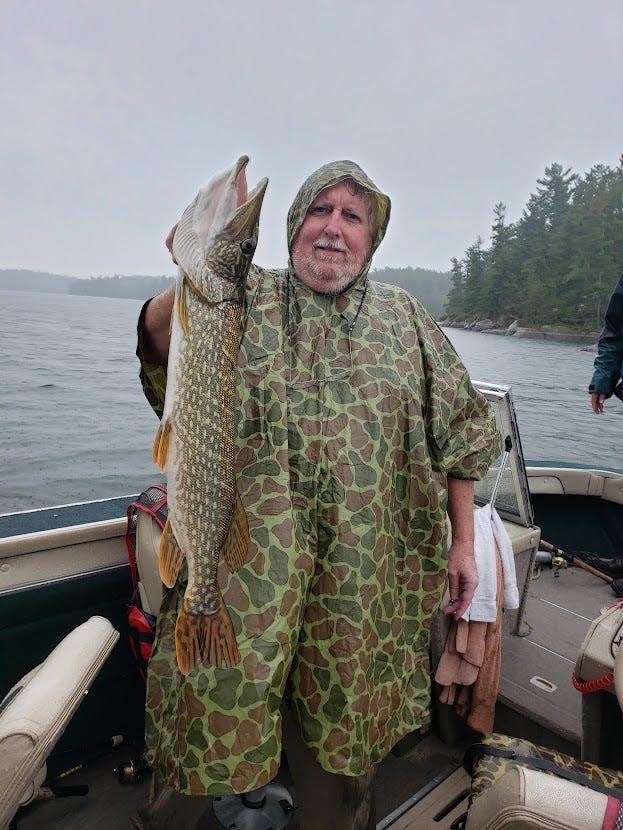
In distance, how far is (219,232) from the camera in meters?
1.61

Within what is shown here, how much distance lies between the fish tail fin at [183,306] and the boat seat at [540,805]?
1396 mm

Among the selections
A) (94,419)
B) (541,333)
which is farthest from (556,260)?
(94,419)

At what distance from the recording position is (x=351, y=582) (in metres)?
1.91

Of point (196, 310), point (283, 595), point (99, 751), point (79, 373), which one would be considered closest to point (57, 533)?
point (99, 751)

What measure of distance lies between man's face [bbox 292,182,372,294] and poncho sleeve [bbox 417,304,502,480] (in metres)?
0.36

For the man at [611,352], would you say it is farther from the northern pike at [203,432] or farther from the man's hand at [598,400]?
the northern pike at [203,432]

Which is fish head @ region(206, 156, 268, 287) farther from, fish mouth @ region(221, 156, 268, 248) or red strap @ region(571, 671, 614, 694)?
red strap @ region(571, 671, 614, 694)

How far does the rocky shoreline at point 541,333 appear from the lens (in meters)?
54.4

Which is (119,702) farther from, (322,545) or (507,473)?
(507,473)

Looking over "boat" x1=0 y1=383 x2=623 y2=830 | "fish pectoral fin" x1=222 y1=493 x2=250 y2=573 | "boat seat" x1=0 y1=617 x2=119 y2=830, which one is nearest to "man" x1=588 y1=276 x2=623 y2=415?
"boat" x1=0 y1=383 x2=623 y2=830

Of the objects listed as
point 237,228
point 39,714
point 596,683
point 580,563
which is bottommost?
point 580,563

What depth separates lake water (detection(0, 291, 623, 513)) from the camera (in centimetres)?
1051

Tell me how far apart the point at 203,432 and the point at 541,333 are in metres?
63.8

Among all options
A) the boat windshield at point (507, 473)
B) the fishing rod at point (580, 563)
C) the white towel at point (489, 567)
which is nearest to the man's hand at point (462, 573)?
the white towel at point (489, 567)
